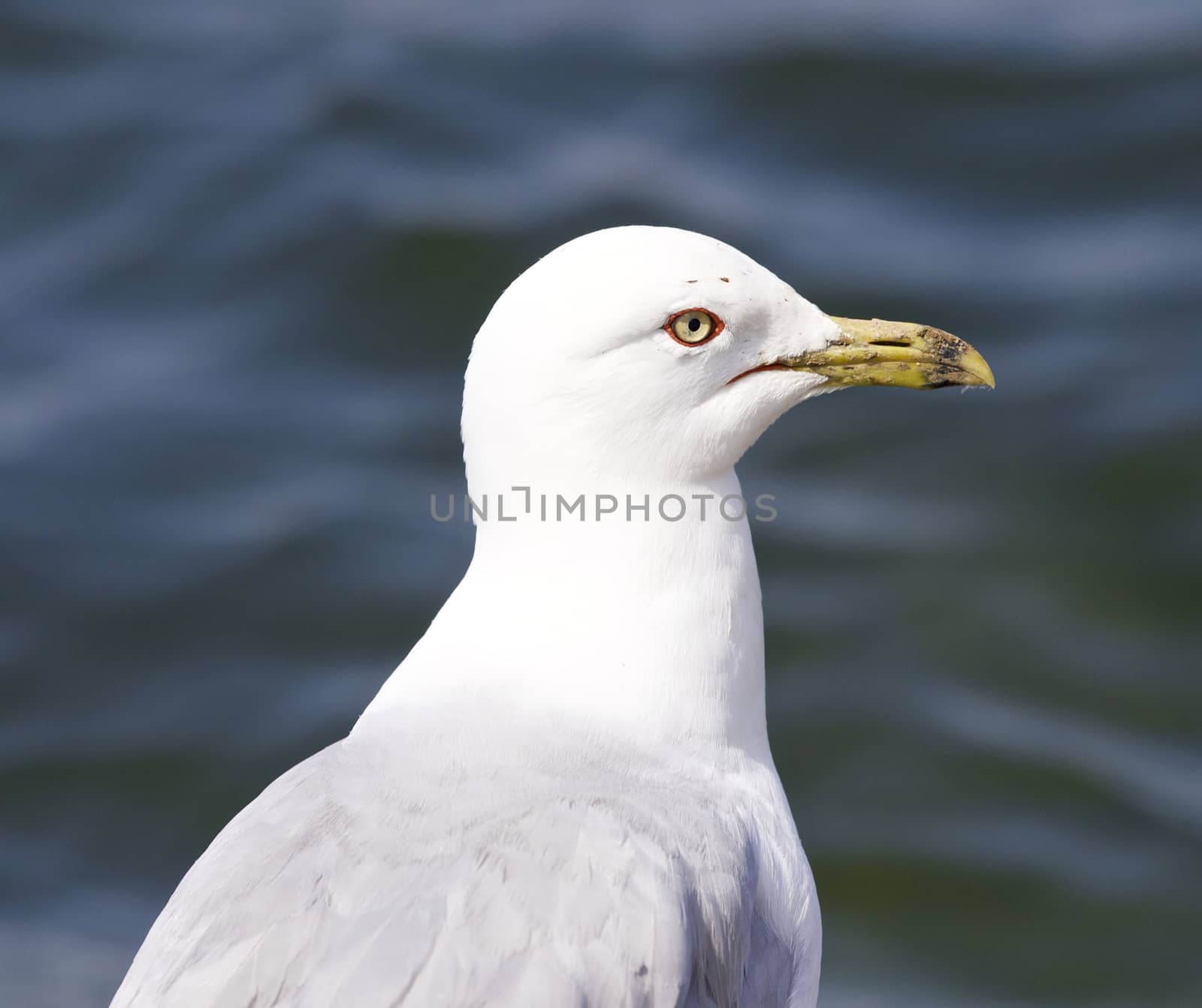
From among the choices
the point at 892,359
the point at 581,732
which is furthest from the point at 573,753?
the point at 892,359

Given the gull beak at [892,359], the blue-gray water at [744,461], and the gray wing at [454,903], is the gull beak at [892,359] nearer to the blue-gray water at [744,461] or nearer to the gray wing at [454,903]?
the gray wing at [454,903]

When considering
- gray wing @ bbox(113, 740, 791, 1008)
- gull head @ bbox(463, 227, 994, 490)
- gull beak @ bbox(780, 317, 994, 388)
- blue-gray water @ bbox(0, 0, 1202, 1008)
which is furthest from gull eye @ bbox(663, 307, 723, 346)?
blue-gray water @ bbox(0, 0, 1202, 1008)

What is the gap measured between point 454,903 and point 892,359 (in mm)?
1353

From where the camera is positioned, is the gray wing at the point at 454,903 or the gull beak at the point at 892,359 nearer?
the gray wing at the point at 454,903

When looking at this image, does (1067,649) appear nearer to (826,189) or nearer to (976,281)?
(976,281)

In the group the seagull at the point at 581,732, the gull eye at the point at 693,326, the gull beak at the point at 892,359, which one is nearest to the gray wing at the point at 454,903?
Result: the seagull at the point at 581,732

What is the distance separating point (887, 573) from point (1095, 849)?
1071 millimetres

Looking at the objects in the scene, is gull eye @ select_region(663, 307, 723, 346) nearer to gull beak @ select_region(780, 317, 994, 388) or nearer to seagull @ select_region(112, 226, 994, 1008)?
seagull @ select_region(112, 226, 994, 1008)

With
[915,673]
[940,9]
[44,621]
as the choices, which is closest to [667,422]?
[915,673]

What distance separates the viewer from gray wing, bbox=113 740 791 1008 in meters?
2.43

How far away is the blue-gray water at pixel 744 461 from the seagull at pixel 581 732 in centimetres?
159

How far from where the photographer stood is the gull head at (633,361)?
2922mm

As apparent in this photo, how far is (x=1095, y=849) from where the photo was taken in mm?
4570

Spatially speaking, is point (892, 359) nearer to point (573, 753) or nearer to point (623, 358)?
point (623, 358)
